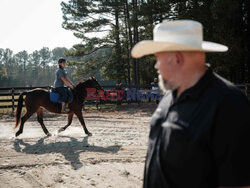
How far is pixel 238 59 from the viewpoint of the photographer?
1786cm

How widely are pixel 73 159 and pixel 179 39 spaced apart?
4680 millimetres

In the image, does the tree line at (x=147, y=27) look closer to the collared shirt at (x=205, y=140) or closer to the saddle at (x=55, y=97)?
the saddle at (x=55, y=97)

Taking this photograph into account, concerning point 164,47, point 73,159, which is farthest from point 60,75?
point 164,47

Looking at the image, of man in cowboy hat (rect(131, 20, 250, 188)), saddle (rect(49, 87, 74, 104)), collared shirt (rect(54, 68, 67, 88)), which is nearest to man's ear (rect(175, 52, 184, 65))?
man in cowboy hat (rect(131, 20, 250, 188))

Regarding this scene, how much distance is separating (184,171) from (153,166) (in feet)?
0.84

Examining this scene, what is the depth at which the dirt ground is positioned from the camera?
4305 millimetres

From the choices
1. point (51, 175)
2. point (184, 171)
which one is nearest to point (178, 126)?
point (184, 171)

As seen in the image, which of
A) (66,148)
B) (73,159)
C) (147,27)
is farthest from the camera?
(147,27)

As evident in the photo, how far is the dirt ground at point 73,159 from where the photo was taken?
4.30 metres

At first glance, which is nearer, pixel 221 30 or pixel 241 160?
pixel 241 160

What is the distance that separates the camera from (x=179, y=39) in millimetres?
1576

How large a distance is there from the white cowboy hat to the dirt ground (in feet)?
10.2

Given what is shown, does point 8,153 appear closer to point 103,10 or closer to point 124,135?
point 124,135

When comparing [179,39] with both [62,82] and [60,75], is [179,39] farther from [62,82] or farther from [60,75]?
[62,82]
